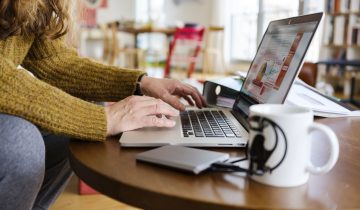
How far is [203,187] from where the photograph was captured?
461mm

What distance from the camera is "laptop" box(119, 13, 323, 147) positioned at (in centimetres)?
63

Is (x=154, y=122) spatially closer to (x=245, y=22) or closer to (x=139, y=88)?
(x=139, y=88)

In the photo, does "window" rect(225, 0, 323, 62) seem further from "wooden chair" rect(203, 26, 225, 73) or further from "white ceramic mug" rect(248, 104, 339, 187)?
"white ceramic mug" rect(248, 104, 339, 187)

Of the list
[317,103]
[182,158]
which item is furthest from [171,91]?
[182,158]

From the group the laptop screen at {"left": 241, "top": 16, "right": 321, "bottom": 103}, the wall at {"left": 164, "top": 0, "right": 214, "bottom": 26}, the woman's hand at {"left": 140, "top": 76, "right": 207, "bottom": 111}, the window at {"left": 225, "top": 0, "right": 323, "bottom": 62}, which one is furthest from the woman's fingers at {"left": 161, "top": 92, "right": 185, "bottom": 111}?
the wall at {"left": 164, "top": 0, "right": 214, "bottom": 26}

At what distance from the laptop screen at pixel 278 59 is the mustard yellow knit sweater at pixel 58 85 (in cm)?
29

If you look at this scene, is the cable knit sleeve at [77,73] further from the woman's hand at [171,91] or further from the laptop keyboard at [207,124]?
the laptop keyboard at [207,124]

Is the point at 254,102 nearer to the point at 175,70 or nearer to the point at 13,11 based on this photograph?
the point at 13,11

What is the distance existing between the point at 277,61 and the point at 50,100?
40 centimetres

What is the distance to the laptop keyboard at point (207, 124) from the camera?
681 mm

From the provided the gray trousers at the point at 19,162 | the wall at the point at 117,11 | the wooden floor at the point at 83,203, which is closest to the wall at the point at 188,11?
the wall at the point at 117,11

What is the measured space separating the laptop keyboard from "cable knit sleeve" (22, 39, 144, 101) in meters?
0.17

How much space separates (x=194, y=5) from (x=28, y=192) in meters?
6.87

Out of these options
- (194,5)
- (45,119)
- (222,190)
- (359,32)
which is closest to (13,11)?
(45,119)
